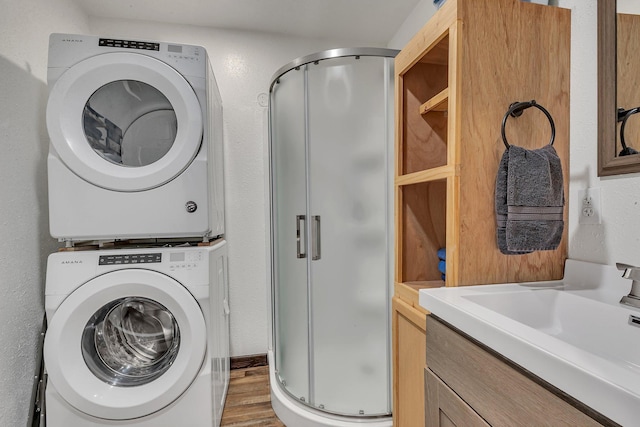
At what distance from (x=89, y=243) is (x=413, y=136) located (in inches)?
62.1

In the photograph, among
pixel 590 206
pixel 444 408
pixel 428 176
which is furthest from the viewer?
pixel 428 176

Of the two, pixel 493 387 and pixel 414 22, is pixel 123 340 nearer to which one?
pixel 493 387

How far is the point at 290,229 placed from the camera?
1.71 metres

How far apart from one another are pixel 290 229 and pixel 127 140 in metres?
0.91

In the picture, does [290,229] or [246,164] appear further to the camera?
[246,164]

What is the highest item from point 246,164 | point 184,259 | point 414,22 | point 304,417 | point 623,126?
point 414,22

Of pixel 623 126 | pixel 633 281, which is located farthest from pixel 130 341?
pixel 623 126

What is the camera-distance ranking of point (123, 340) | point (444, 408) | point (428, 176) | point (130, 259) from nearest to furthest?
point (444, 408) → point (428, 176) → point (130, 259) → point (123, 340)

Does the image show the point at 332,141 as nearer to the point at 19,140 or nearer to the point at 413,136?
the point at 413,136

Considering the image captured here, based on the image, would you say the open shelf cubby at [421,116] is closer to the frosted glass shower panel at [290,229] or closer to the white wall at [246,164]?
the frosted glass shower panel at [290,229]

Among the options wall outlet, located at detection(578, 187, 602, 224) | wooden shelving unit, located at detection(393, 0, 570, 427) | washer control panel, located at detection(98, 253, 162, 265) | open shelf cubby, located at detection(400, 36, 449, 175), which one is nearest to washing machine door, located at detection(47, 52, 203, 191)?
washer control panel, located at detection(98, 253, 162, 265)

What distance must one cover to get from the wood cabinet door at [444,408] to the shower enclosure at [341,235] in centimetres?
70

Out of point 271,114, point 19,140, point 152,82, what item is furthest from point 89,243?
point 271,114

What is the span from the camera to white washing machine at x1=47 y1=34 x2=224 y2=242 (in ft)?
4.34
